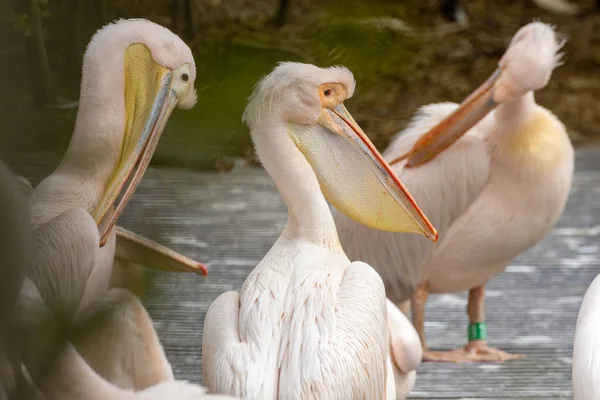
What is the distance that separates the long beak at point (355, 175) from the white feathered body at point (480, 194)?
92cm

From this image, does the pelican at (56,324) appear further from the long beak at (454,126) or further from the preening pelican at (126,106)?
the long beak at (454,126)

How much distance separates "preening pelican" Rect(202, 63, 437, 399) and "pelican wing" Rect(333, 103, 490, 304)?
3.02 feet

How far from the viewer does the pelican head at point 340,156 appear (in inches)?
63.6

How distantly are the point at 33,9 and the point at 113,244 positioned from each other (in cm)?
56

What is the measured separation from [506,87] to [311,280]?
4.21ft

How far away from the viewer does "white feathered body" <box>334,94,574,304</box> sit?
2.60 metres

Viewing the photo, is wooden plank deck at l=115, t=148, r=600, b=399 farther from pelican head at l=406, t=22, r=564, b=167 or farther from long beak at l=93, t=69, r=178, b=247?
long beak at l=93, t=69, r=178, b=247

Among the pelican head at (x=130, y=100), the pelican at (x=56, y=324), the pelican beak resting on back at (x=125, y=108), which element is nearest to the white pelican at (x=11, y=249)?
the pelican at (x=56, y=324)

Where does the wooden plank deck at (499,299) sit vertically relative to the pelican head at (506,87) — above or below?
below

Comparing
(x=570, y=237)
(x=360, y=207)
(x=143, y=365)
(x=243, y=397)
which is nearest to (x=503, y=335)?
(x=570, y=237)

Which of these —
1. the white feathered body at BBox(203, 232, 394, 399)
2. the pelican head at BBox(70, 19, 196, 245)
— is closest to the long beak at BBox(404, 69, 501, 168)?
the white feathered body at BBox(203, 232, 394, 399)

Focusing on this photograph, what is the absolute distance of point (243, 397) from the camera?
4.44 ft

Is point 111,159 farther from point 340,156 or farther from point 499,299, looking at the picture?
point 499,299

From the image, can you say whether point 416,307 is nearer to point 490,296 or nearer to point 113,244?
point 490,296
